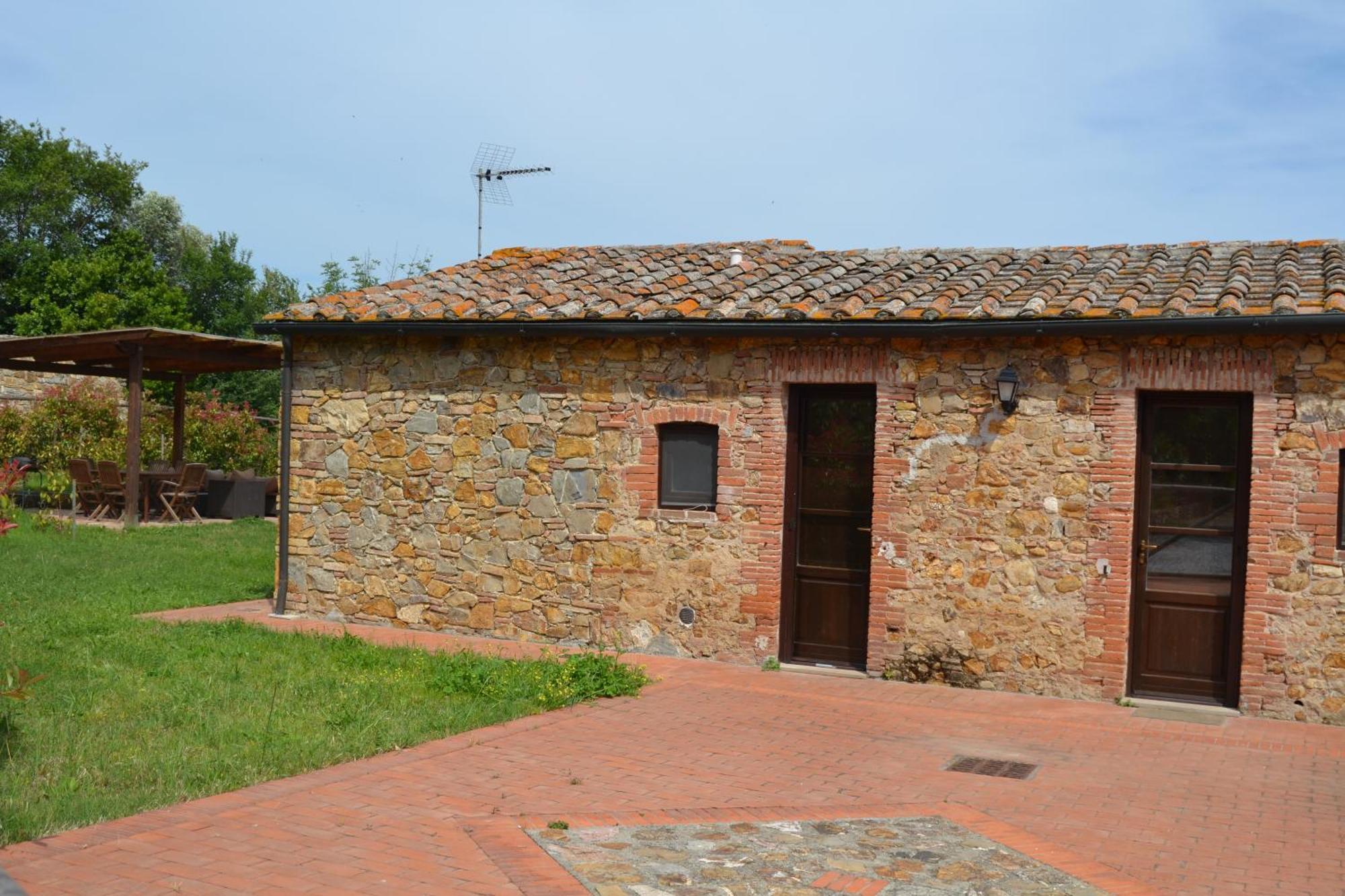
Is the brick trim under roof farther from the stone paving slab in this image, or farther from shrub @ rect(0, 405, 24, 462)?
shrub @ rect(0, 405, 24, 462)

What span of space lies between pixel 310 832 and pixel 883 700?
16.3 ft

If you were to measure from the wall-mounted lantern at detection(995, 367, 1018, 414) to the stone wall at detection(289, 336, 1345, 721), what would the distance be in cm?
12

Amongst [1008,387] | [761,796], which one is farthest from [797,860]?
[1008,387]

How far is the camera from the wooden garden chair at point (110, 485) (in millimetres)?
19719

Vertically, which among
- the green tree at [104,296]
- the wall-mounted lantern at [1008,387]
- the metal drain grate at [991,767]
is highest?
the green tree at [104,296]

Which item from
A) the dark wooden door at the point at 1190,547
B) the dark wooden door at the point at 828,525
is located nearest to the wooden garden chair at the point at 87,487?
the dark wooden door at the point at 828,525

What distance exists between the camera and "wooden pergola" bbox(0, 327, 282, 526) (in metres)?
17.6

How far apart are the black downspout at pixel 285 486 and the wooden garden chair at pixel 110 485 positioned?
8.37 m

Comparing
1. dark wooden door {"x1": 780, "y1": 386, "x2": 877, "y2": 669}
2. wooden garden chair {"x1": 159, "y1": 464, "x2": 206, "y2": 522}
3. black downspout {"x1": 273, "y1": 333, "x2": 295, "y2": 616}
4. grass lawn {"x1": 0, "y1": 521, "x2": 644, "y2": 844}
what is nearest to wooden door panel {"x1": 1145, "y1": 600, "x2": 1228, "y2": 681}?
dark wooden door {"x1": 780, "y1": 386, "x2": 877, "y2": 669}

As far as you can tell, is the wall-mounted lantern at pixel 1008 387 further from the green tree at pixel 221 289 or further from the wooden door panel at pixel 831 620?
the green tree at pixel 221 289

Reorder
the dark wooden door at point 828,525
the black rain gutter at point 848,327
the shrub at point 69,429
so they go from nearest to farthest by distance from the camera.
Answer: the black rain gutter at point 848,327, the dark wooden door at point 828,525, the shrub at point 69,429

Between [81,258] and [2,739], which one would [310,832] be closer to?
[2,739]

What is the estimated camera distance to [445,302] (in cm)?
1194

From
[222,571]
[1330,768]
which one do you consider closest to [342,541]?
[222,571]
